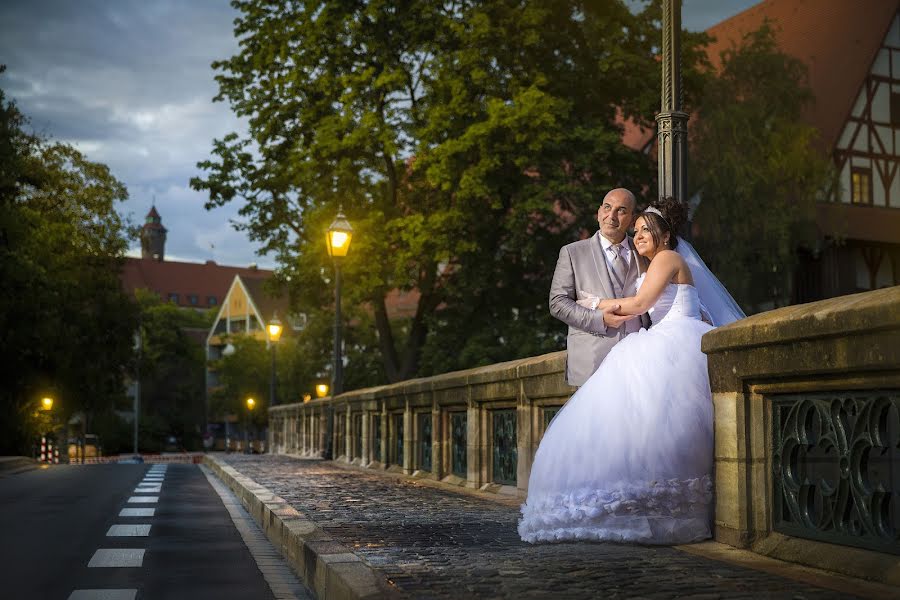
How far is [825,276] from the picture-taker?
135ft

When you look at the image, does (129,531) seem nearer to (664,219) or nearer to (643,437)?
(643,437)

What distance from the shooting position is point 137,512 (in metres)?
12.7

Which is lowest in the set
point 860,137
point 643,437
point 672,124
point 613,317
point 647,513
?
point 647,513

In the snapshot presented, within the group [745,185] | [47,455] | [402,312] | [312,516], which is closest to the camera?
[312,516]

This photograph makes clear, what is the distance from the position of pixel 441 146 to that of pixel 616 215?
23007mm

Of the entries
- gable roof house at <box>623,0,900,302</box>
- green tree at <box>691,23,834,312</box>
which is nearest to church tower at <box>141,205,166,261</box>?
gable roof house at <box>623,0,900,302</box>

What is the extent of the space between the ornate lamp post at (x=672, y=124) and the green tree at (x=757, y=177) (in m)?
25.5

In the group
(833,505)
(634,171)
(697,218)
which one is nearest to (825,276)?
(697,218)

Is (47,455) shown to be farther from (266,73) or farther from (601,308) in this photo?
(601,308)

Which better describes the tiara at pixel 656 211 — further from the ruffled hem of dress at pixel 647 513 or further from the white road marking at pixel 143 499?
the white road marking at pixel 143 499

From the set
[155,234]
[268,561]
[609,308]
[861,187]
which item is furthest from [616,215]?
[155,234]

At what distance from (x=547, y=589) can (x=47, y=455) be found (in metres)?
47.3

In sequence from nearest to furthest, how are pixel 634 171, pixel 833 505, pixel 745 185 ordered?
pixel 833 505 < pixel 634 171 < pixel 745 185

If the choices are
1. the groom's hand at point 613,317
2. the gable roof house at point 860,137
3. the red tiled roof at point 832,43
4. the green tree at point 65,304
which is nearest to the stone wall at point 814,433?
the groom's hand at point 613,317
